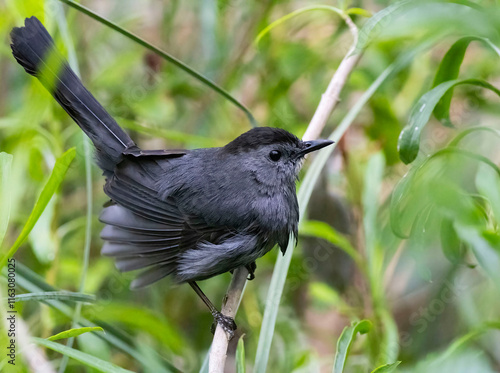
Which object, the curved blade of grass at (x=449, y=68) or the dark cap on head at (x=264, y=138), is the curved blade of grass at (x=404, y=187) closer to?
the curved blade of grass at (x=449, y=68)

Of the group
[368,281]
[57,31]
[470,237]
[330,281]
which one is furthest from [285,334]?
[57,31]

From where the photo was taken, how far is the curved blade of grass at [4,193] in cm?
153

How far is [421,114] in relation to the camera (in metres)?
1.73

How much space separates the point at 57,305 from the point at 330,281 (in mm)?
2397

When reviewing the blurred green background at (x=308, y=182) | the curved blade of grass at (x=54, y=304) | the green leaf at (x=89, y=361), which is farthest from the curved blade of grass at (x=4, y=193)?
the curved blade of grass at (x=54, y=304)

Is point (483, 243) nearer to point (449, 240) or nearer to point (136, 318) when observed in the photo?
point (449, 240)

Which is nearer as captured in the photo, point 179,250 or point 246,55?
point 179,250

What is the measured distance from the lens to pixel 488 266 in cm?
150

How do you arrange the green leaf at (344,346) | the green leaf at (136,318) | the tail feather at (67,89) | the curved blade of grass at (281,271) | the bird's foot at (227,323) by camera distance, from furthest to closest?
1. the green leaf at (136,318)
2. the tail feather at (67,89)
3. the bird's foot at (227,323)
4. the curved blade of grass at (281,271)
5. the green leaf at (344,346)

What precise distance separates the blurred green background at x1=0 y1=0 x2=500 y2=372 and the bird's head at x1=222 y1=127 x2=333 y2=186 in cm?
22

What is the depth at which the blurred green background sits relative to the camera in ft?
5.61

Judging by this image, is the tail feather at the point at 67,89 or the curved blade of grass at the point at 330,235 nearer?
the tail feather at the point at 67,89

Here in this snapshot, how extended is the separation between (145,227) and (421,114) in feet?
4.61

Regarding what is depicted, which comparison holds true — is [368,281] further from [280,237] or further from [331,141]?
[331,141]
